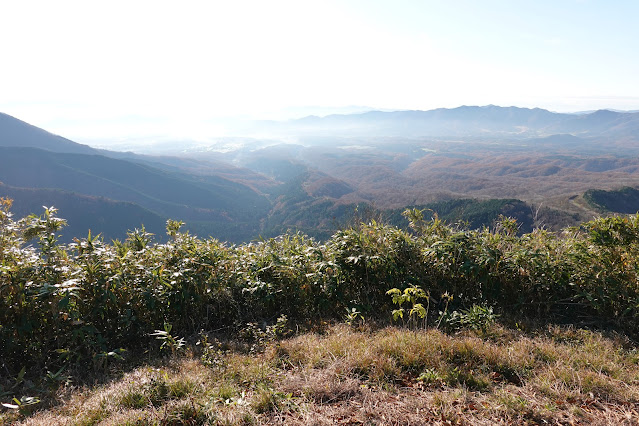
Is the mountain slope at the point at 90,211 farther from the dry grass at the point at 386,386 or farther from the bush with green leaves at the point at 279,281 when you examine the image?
the dry grass at the point at 386,386

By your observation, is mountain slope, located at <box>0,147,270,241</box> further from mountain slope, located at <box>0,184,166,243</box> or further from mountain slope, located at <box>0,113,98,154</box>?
mountain slope, located at <box>0,113,98,154</box>

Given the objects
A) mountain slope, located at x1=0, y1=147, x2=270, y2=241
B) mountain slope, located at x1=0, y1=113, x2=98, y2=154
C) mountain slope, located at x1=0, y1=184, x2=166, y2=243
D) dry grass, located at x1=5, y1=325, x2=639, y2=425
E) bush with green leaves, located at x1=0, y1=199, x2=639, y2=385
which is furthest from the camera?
mountain slope, located at x1=0, y1=113, x2=98, y2=154

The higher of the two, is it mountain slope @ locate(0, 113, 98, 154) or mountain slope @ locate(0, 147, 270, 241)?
mountain slope @ locate(0, 113, 98, 154)

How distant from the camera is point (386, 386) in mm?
2631

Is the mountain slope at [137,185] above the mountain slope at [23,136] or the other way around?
the other way around

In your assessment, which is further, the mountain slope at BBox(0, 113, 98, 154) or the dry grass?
the mountain slope at BBox(0, 113, 98, 154)

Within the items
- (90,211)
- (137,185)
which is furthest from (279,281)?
(137,185)

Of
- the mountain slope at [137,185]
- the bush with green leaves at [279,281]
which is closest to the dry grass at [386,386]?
the bush with green leaves at [279,281]

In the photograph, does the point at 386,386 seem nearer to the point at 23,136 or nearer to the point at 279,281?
the point at 279,281

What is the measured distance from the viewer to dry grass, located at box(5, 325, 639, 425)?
2.31 metres

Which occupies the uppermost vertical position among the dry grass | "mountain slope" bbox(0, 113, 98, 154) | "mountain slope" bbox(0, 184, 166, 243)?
"mountain slope" bbox(0, 113, 98, 154)

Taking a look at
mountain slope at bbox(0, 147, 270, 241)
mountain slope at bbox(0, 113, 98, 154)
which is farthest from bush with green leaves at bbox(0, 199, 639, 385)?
mountain slope at bbox(0, 113, 98, 154)

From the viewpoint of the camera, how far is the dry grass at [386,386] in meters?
2.31

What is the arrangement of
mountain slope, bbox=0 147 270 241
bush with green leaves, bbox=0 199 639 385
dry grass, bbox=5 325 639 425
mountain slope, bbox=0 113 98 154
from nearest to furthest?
1. dry grass, bbox=5 325 639 425
2. bush with green leaves, bbox=0 199 639 385
3. mountain slope, bbox=0 147 270 241
4. mountain slope, bbox=0 113 98 154
